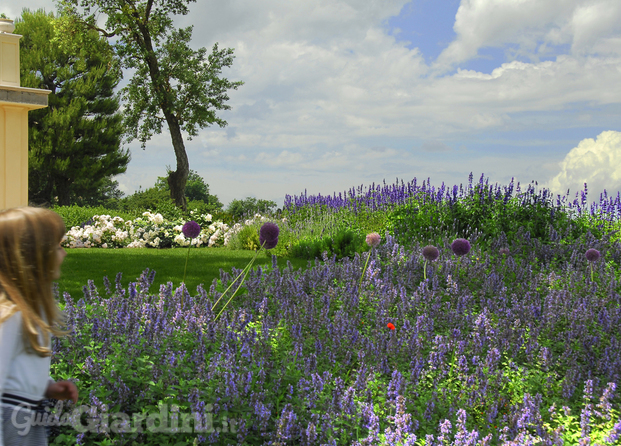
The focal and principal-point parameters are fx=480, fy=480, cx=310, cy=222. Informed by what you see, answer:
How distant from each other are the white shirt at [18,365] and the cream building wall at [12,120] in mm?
11602

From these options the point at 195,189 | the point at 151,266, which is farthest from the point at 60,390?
the point at 195,189

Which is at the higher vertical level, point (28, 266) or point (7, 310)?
point (28, 266)

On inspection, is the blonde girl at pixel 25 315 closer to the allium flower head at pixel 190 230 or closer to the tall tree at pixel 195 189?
the allium flower head at pixel 190 230

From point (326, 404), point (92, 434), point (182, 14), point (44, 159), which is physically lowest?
point (92, 434)

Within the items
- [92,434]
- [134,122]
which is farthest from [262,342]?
[134,122]

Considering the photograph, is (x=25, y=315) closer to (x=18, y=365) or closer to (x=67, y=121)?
(x=18, y=365)

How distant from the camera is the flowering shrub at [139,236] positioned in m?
13.9

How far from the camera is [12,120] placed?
12.1 metres

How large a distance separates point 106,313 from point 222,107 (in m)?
20.4

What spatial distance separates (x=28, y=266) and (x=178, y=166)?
68.5 feet

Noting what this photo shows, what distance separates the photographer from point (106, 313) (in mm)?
4102

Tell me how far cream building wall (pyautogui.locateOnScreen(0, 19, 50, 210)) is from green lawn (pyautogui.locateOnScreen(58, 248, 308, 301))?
2.74m

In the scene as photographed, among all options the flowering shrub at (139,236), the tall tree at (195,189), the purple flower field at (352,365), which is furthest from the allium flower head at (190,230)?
the tall tree at (195,189)

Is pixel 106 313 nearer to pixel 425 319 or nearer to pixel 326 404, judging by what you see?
pixel 326 404
